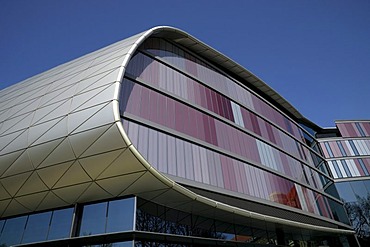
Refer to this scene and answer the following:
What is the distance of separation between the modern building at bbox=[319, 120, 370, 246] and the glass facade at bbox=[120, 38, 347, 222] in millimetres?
9533

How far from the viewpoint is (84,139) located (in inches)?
436

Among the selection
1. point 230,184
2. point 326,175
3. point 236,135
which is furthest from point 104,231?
point 326,175

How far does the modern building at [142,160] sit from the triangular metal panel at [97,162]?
47 millimetres

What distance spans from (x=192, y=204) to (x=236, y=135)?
8765 mm

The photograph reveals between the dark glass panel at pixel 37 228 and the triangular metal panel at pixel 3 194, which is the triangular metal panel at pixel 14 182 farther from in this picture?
the dark glass panel at pixel 37 228

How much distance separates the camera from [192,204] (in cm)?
1307

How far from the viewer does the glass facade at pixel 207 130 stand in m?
14.3

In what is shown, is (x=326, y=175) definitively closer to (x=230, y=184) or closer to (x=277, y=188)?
(x=277, y=188)

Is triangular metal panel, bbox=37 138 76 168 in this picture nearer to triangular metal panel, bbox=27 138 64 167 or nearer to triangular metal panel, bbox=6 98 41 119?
triangular metal panel, bbox=27 138 64 167

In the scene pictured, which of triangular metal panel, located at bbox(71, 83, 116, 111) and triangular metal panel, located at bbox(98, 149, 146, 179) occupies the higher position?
triangular metal panel, located at bbox(71, 83, 116, 111)

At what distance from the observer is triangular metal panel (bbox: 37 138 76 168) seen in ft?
37.1

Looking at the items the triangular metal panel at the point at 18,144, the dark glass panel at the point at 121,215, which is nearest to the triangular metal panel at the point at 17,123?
the triangular metal panel at the point at 18,144

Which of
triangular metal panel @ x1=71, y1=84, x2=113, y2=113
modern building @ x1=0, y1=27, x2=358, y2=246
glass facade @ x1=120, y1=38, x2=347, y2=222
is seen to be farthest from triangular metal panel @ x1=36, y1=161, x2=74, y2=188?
glass facade @ x1=120, y1=38, x2=347, y2=222

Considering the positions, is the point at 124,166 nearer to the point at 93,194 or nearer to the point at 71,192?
the point at 93,194
